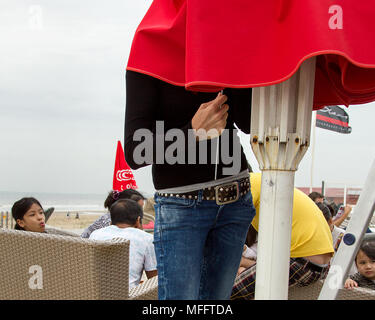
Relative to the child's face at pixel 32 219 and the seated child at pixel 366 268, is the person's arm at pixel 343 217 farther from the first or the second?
the child's face at pixel 32 219

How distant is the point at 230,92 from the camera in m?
1.35

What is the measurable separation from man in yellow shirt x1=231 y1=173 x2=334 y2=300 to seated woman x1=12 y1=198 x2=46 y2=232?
1.99 m

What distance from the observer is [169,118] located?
128 cm

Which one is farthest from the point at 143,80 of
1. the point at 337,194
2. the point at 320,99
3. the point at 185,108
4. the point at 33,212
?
the point at 337,194

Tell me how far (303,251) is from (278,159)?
1578 millimetres

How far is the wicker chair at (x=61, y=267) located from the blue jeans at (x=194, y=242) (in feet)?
1.97

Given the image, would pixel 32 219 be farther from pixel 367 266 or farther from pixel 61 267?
pixel 367 266

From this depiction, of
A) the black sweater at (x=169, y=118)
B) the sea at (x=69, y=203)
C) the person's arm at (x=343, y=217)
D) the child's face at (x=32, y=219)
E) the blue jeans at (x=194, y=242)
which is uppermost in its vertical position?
the black sweater at (x=169, y=118)

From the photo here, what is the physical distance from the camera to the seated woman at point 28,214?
Result: 3.56m

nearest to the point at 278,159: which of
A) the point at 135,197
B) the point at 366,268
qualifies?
the point at 366,268

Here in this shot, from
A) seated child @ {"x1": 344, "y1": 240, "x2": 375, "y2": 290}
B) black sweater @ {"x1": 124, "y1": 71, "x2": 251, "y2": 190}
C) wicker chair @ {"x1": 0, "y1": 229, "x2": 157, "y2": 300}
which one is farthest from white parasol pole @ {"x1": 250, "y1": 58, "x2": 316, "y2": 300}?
seated child @ {"x1": 344, "y1": 240, "x2": 375, "y2": 290}

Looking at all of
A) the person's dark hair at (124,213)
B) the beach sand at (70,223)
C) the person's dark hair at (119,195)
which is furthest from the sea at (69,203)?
the person's dark hair at (124,213)
